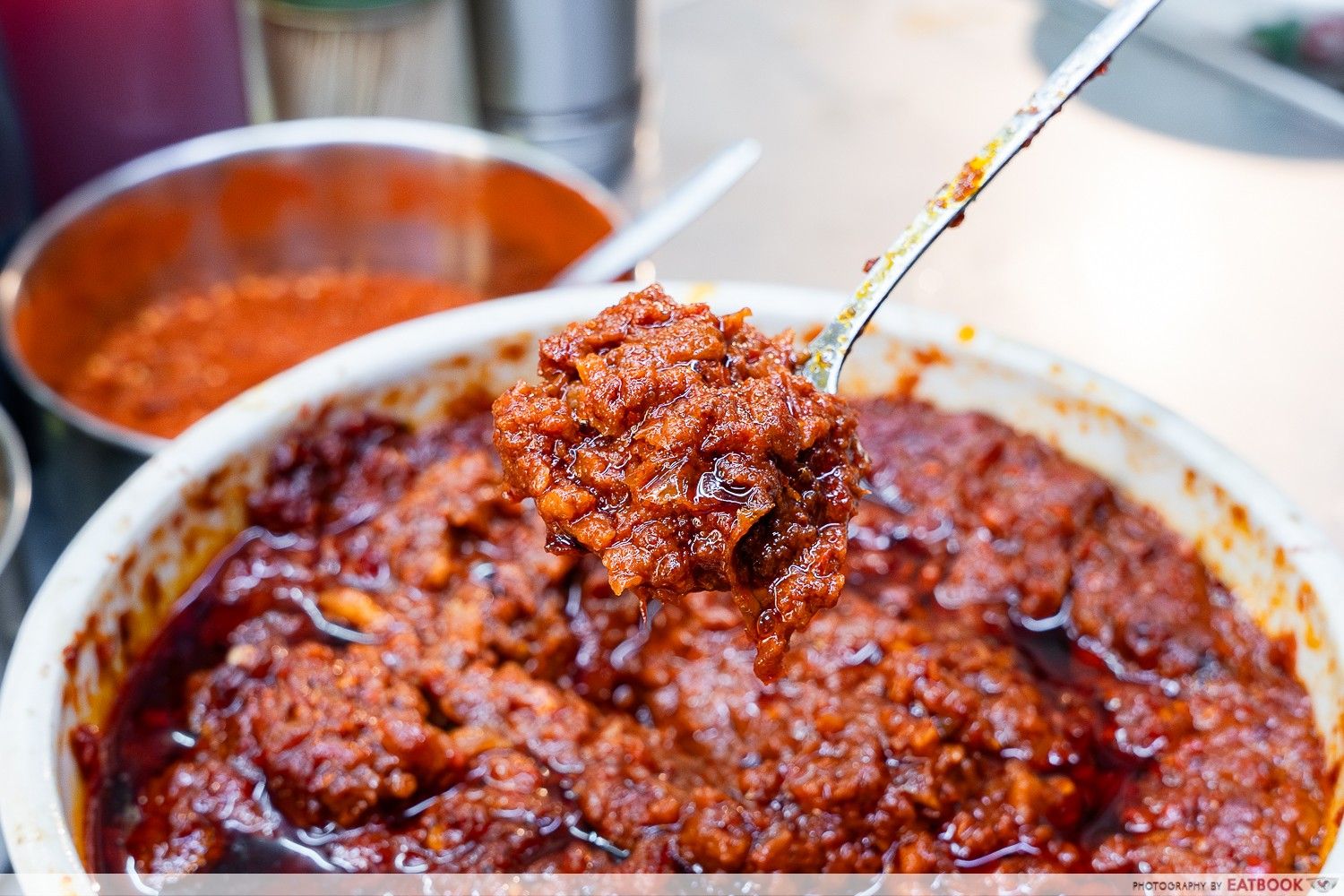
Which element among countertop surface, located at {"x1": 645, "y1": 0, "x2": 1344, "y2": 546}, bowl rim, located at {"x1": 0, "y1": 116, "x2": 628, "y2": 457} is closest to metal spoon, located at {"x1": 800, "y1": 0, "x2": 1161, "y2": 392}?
bowl rim, located at {"x1": 0, "y1": 116, "x2": 628, "y2": 457}

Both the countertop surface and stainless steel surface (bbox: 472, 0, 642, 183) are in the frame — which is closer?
the countertop surface

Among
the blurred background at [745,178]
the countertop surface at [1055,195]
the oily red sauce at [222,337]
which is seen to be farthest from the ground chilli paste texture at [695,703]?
the countertop surface at [1055,195]

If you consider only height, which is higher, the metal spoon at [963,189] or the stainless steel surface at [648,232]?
the stainless steel surface at [648,232]

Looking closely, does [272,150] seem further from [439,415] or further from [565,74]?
[439,415]

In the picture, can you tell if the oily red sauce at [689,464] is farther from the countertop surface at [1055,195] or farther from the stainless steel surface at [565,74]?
the stainless steel surface at [565,74]

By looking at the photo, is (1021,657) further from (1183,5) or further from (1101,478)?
(1183,5)

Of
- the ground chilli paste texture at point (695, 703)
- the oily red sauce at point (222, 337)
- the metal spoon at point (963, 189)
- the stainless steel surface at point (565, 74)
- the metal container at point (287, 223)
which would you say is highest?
the stainless steel surface at point (565, 74)

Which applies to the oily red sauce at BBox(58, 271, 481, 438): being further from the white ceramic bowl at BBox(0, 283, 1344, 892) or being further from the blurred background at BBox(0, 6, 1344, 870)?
the white ceramic bowl at BBox(0, 283, 1344, 892)
